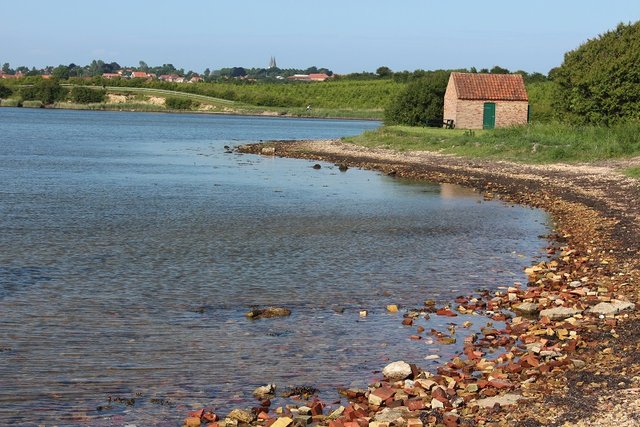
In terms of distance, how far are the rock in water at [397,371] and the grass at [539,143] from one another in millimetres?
33126

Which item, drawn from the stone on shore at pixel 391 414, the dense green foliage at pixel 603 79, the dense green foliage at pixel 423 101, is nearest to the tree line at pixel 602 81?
the dense green foliage at pixel 603 79

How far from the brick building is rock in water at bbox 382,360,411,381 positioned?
5736 centimetres

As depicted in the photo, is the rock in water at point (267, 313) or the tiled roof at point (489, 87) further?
the tiled roof at point (489, 87)

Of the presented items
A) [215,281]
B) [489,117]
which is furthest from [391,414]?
[489,117]

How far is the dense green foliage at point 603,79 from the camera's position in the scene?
50.2 metres

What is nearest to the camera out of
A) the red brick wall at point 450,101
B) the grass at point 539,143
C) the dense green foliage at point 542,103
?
the grass at point 539,143

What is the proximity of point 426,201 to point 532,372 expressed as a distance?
81.1 feet

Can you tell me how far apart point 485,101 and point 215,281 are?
5262 centimetres

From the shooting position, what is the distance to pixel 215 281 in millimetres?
18656

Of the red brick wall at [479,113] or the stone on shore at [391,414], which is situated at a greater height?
the red brick wall at [479,113]

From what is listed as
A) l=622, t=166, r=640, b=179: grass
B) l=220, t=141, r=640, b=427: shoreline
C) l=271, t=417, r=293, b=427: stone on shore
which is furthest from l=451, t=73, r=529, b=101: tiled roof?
l=271, t=417, r=293, b=427: stone on shore

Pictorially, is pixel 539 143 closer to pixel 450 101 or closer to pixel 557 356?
pixel 450 101

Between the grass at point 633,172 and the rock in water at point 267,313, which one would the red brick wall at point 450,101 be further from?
the rock in water at point 267,313

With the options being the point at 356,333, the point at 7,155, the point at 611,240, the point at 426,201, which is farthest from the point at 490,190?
the point at 7,155
